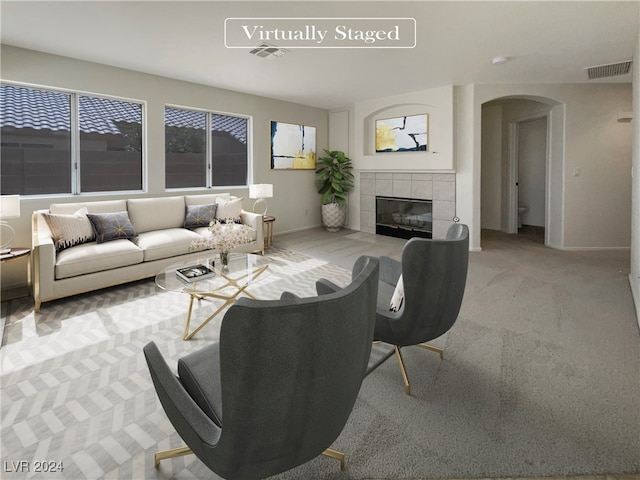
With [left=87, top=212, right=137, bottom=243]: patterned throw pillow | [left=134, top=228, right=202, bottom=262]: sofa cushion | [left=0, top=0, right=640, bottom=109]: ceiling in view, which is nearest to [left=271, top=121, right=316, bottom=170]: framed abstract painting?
[left=0, top=0, right=640, bottom=109]: ceiling

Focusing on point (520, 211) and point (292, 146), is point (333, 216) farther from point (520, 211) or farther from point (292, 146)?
point (520, 211)

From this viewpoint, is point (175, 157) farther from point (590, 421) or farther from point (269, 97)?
point (590, 421)

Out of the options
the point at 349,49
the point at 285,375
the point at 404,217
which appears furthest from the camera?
the point at 404,217

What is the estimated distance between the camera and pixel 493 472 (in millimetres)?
1575

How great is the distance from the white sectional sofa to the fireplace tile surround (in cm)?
277

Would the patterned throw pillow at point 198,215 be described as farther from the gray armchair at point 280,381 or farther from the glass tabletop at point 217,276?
the gray armchair at point 280,381

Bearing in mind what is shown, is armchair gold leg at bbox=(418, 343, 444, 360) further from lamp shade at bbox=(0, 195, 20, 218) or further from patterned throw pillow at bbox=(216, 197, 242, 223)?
lamp shade at bbox=(0, 195, 20, 218)

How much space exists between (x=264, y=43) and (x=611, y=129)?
5.24m

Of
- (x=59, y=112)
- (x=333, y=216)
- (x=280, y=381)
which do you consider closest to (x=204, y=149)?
(x=59, y=112)

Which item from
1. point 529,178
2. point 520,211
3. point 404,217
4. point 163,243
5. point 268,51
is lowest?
point 163,243

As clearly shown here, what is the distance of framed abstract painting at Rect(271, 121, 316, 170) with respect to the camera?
6926mm

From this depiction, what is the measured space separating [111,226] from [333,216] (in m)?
4.30

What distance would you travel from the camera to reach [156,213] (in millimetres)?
4867

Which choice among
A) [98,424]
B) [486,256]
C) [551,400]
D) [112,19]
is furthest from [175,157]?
[551,400]
